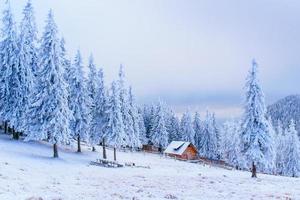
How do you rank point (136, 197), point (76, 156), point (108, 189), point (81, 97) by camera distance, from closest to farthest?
point (136, 197)
point (108, 189)
point (76, 156)
point (81, 97)

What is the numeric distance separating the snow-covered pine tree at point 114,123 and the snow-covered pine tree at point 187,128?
2057 inches

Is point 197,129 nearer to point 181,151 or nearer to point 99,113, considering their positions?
point 181,151

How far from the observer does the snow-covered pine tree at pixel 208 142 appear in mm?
110312

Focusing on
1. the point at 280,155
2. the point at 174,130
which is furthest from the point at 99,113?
the point at 280,155

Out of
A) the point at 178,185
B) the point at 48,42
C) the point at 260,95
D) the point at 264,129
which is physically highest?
the point at 48,42

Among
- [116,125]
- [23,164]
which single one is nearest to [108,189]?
[23,164]

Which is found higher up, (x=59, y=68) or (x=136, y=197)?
(x=59, y=68)

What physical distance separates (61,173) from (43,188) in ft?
33.6

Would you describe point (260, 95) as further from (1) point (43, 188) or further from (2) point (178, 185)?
(1) point (43, 188)

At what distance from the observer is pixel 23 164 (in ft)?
121

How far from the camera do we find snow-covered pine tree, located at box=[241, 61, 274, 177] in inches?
1841

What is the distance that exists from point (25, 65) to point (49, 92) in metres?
9.28

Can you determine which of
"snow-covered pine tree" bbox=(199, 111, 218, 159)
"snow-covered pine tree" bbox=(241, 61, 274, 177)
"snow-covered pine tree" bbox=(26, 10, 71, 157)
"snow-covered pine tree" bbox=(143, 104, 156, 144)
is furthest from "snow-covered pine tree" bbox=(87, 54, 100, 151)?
"snow-covered pine tree" bbox=(199, 111, 218, 159)

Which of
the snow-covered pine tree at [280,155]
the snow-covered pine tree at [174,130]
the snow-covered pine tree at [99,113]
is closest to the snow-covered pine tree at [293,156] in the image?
the snow-covered pine tree at [280,155]
